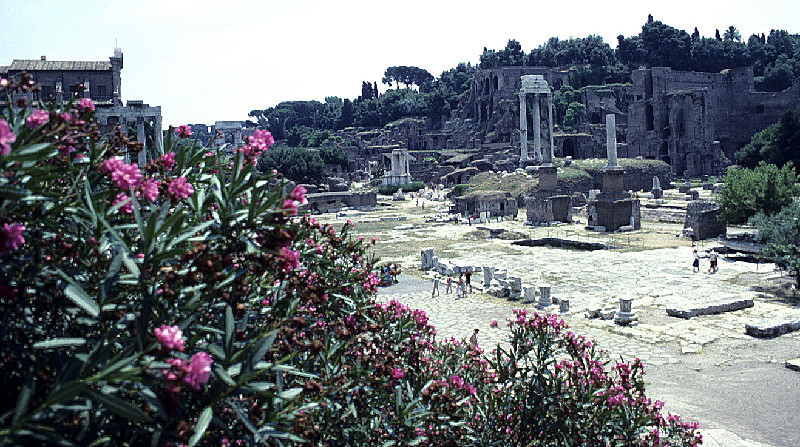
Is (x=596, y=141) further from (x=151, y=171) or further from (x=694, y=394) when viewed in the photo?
(x=151, y=171)

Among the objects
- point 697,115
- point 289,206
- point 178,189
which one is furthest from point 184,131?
point 697,115

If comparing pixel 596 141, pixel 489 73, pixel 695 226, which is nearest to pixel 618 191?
pixel 695 226

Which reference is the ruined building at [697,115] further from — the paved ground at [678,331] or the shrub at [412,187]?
the paved ground at [678,331]

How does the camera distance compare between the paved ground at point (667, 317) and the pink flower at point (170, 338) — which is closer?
the pink flower at point (170, 338)

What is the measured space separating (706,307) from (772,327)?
2086 millimetres

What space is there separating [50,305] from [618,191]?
112 ft

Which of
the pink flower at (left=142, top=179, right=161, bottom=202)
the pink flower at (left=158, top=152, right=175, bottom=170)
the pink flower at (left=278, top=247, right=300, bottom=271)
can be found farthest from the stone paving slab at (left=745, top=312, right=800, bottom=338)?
the pink flower at (left=142, top=179, right=161, bottom=202)

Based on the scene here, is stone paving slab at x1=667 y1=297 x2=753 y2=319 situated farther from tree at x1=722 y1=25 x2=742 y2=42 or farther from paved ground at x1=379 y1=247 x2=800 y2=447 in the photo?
tree at x1=722 y1=25 x2=742 y2=42

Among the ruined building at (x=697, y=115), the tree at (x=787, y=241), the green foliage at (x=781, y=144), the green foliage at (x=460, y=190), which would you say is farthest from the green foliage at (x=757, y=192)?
the ruined building at (x=697, y=115)

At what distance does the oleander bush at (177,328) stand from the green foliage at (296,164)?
212ft

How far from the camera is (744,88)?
259 ft

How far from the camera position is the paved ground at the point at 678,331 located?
31.9 feet

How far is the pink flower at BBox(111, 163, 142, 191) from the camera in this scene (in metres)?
3.71

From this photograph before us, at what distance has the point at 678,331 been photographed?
1438 centimetres
